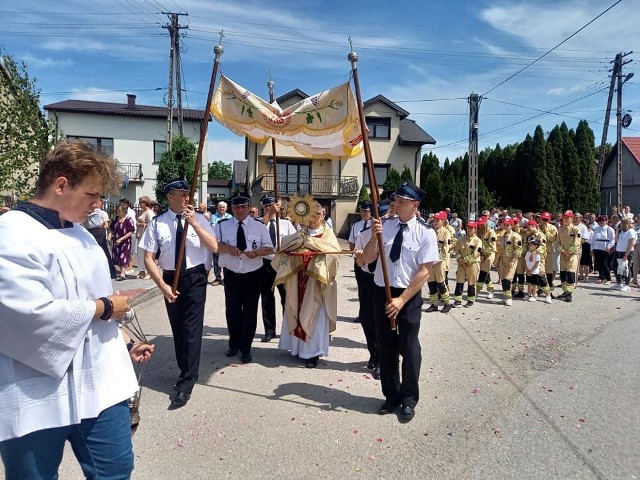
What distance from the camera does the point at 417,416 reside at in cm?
418

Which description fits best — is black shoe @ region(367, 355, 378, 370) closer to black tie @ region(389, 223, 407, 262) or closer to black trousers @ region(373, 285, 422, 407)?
black trousers @ region(373, 285, 422, 407)

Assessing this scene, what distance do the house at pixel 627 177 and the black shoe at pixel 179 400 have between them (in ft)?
109

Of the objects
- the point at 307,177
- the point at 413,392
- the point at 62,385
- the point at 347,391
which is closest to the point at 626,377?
the point at 413,392

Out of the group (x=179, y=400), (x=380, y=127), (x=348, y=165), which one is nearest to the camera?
(x=179, y=400)

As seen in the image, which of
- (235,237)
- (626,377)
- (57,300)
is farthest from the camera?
(235,237)

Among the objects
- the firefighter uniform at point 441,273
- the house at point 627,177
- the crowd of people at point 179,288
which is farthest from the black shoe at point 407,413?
the house at point 627,177

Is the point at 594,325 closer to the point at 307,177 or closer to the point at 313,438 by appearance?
the point at 313,438

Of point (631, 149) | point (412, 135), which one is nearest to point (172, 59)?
point (412, 135)

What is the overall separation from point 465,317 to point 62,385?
7.52m

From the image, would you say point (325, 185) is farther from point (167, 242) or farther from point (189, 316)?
point (189, 316)

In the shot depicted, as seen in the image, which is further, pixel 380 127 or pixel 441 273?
pixel 380 127

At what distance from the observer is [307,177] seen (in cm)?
3102

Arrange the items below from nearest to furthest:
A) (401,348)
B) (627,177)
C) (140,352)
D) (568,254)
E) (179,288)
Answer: (140,352)
(401,348)
(179,288)
(568,254)
(627,177)

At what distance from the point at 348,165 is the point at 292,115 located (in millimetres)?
26448
